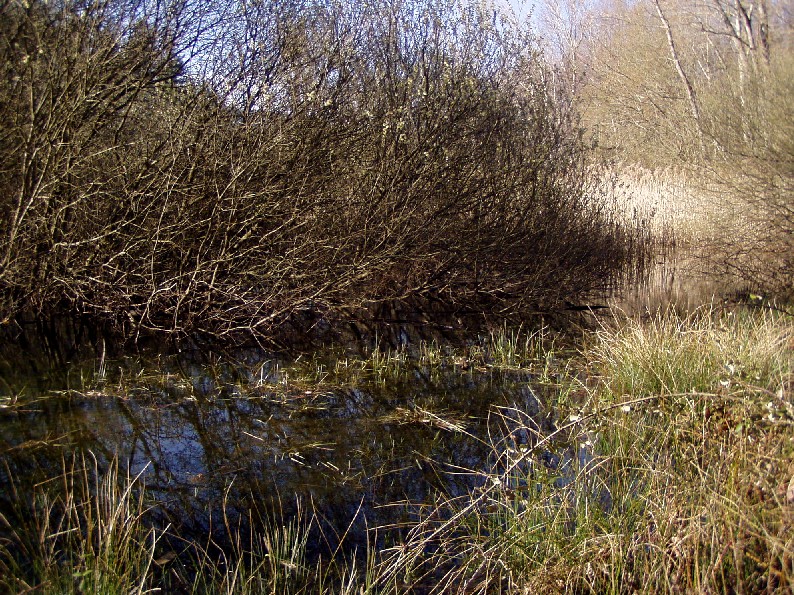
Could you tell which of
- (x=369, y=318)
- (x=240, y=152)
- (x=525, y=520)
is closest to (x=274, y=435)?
(x=525, y=520)

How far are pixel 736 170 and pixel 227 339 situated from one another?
25.0 feet

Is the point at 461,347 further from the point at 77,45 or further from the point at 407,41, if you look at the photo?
the point at 77,45

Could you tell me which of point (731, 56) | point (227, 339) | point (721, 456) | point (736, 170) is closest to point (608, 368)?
point (721, 456)

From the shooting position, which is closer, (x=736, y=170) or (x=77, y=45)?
(x=77, y=45)

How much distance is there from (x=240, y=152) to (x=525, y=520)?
5.10m

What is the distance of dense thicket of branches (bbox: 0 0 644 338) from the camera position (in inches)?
251

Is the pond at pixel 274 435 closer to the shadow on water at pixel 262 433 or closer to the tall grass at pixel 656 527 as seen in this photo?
the shadow on water at pixel 262 433

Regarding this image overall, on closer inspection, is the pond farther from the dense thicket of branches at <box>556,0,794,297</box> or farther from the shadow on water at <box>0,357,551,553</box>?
the dense thicket of branches at <box>556,0,794,297</box>

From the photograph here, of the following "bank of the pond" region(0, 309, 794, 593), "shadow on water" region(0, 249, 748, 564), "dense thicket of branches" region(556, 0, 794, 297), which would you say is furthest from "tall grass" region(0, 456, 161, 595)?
"dense thicket of branches" region(556, 0, 794, 297)

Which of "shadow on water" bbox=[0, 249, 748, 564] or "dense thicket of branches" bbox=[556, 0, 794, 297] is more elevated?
"dense thicket of branches" bbox=[556, 0, 794, 297]

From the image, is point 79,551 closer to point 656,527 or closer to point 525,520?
point 525,520

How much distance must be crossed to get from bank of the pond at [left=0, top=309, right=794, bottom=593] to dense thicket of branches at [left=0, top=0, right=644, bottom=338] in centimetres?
245

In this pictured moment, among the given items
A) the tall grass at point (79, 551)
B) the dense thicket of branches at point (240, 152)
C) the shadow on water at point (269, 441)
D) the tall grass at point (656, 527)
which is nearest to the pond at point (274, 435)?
the shadow on water at point (269, 441)

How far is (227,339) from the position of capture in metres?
7.37
